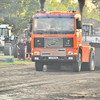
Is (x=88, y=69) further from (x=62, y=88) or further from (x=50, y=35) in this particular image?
(x=62, y=88)

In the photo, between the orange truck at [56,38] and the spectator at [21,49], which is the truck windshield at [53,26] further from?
the spectator at [21,49]

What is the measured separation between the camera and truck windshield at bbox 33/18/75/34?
19.0 m

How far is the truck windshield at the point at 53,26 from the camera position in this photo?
62.4 ft

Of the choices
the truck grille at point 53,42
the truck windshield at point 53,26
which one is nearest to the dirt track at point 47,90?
the truck grille at point 53,42

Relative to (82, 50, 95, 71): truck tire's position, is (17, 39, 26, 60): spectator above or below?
above

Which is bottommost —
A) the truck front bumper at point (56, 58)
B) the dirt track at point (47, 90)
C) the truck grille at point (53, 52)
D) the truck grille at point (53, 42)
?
the dirt track at point (47, 90)

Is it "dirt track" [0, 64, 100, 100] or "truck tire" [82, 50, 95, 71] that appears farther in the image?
"truck tire" [82, 50, 95, 71]

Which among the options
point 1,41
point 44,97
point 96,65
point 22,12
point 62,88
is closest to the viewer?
point 44,97

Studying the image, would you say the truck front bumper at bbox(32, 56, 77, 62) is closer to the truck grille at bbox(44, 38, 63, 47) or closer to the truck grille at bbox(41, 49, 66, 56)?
the truck grille at bbox(41, 49, 66, 56)

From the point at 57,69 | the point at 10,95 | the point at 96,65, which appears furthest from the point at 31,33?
the point at 10,95

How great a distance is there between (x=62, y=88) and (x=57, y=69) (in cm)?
945

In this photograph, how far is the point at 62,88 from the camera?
12.4 meters

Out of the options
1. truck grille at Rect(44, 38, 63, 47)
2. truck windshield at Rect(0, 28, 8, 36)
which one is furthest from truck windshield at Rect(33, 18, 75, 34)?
truck windshield at Rect(0, 28, 8, 36)

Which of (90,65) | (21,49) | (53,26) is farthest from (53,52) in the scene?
(21,49)
